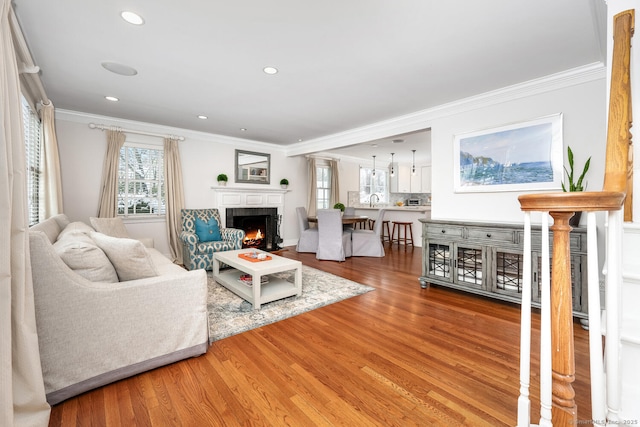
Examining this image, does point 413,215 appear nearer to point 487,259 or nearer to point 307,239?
point 307,239

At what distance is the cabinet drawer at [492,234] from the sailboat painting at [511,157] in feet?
1.81

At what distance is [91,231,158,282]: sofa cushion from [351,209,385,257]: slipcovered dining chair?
4.14 meters

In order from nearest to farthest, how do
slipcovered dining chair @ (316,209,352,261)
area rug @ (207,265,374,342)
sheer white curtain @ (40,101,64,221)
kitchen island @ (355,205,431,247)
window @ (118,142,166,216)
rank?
area rug @ (207,265,374,342) < sheer white curtain @ (40,101,64,221) < window @ (118,142,166,216) < slipcovered dining chair @ (316,209,352,261) < kitchen island @ (355,205,431,247)

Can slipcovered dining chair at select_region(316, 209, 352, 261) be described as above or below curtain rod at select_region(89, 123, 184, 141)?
below

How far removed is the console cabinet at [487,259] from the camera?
2561 mm

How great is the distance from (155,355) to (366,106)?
3547 mm

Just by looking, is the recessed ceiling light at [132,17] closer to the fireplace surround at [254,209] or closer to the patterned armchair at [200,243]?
the patterned armchair at [200,243]

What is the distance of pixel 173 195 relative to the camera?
4.99 meters

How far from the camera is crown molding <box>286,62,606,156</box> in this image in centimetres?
280

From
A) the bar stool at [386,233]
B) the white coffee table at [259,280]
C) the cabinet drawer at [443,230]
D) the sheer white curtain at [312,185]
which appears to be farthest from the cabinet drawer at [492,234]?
the sheer white curtain at [312,185]

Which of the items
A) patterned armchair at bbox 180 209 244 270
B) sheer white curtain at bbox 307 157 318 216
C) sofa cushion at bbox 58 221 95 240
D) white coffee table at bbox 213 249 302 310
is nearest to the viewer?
sofa cushion at bbox 58 221 95 240

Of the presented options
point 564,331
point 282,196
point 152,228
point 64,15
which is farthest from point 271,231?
point 564,331

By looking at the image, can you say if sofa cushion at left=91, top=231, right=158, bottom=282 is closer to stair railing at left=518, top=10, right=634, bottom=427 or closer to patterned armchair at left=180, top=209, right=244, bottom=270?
stair railing at left=518, top=10, right=634, bottom=427

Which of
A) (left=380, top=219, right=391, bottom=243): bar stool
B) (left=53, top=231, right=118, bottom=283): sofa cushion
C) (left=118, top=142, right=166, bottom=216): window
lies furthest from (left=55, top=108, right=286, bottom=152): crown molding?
(left=53, top=231, right=118, bottom=283): sofa cushion
